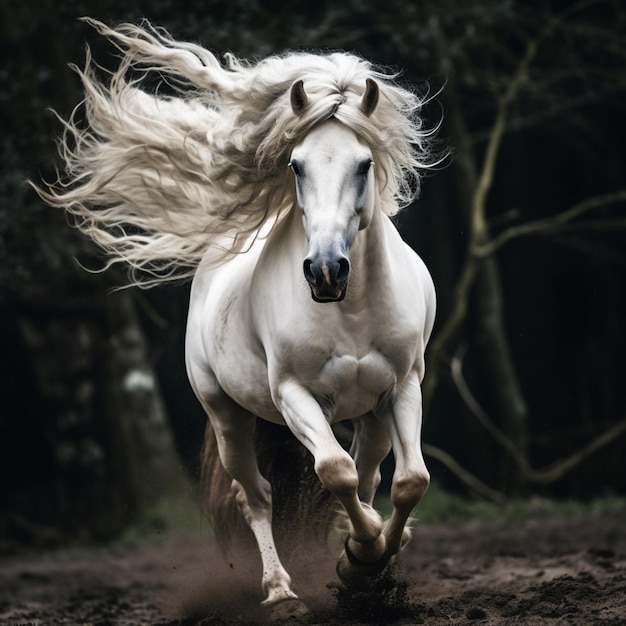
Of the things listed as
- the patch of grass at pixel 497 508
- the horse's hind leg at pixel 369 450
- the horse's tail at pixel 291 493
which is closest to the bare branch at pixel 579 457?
the patch of grass at pixel 497 508

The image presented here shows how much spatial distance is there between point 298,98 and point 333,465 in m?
1.28

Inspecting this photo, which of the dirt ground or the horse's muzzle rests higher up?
the horse's muzzle

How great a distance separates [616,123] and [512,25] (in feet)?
7.59

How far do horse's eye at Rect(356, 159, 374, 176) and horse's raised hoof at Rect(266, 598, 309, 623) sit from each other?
172 cm

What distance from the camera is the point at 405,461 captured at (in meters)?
4.10

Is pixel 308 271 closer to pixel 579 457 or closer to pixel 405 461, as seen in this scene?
pixel 405 461

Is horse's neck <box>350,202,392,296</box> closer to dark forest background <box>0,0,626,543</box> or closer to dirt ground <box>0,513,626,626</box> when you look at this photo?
dirt ground <box>0,513,626,626</box>

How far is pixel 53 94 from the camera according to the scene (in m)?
8.94

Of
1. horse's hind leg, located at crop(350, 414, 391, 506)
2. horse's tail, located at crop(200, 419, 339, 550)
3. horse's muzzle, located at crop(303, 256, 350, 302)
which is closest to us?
horse's muzzle, located at crop(303, 256, 350, 302)

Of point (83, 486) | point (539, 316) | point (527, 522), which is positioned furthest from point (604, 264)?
point (83, 486)

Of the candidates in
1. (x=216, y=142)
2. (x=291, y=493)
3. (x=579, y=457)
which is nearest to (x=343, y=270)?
(x=216, y=142)

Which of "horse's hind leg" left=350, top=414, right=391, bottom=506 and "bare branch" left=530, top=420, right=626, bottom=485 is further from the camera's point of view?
"bare branch" left=530, top=420, right=626, bottom=485

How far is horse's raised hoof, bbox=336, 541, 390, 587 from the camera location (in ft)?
14.0

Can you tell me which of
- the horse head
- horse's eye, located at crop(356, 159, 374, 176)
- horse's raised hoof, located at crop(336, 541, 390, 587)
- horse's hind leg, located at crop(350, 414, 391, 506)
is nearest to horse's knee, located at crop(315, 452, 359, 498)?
horse's raised hoof, located at crop(336, 541, 390, 587)
